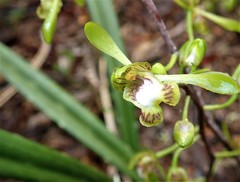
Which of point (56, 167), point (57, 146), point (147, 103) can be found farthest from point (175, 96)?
point (57, 146)

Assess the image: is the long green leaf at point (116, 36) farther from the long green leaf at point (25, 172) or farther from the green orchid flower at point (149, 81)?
the green orchid flower at point (149, 81)

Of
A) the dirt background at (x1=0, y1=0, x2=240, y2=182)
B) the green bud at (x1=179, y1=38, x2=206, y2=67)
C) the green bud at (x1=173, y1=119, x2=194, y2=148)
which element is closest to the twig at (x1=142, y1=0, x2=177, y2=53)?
the green bud at (x1=179, y1=38, x2=206, y2=67)

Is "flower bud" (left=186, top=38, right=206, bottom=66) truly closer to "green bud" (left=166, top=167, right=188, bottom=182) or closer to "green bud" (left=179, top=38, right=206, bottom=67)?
"green bud" (left=179, top=38, right=206, bottom=67)

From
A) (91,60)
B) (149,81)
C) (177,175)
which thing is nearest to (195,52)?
(149,81)

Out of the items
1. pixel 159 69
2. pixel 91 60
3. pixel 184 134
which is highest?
pixel 159 69

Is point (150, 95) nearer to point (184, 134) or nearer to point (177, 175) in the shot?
point (184, 134)

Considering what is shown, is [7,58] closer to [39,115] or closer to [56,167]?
[56,167]
